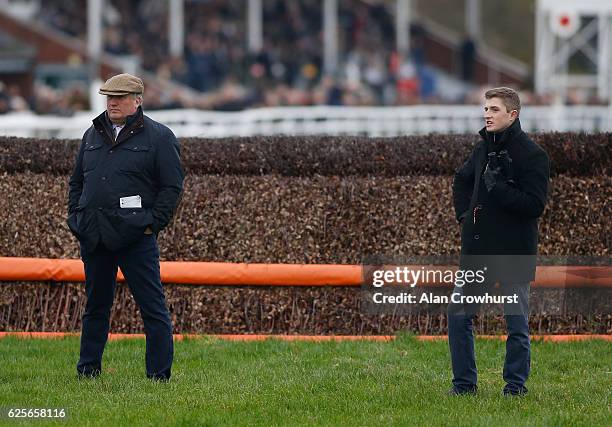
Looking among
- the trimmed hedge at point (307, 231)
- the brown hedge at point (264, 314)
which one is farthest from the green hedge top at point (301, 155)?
the brown hedge at point (264, 314)

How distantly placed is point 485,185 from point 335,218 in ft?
8.87

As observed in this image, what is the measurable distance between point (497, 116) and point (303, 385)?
199 cm

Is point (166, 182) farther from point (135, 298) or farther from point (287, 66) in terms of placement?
point (287, 66)

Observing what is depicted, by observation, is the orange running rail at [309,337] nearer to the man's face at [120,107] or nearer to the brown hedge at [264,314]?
the brown hedge at [264,314]

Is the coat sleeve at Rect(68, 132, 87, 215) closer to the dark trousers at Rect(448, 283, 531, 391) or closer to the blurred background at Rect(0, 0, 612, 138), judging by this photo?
the dark trousers at Rect(448, 283, 531, 391)

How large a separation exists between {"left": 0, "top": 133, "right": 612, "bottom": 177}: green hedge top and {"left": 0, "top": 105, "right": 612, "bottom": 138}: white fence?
9.59 m

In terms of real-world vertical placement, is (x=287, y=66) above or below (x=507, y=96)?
below

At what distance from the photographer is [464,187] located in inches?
314

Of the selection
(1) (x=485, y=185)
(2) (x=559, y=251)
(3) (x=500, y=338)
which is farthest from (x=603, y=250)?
(1) (x=485, y=185)

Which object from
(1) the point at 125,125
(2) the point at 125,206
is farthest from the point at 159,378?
(1) the point at 125,125

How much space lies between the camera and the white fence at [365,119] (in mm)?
21475

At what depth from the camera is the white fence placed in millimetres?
21475

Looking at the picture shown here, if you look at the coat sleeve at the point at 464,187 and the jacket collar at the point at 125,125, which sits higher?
the jacket collar at the point at 125,125

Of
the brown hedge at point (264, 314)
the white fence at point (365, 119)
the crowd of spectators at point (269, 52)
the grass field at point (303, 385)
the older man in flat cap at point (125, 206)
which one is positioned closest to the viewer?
the grass field at point (303, 385)
